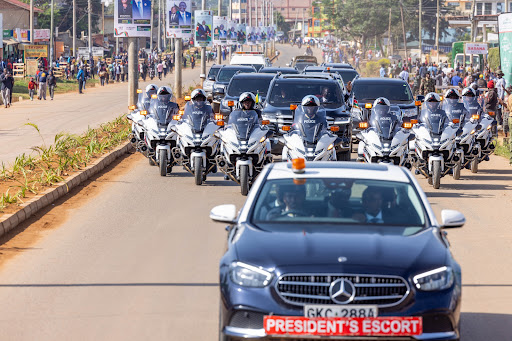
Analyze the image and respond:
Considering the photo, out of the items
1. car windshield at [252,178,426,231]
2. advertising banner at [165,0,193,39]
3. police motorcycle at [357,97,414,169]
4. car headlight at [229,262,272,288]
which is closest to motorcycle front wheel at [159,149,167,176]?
police motorcycle at [357,97,414,169]

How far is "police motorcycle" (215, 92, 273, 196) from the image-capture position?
54.1 ft

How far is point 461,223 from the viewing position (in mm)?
7160

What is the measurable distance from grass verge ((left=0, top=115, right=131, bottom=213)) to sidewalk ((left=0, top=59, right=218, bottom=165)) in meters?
1.28

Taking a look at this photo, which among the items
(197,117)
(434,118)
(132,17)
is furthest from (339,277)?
(132,17)

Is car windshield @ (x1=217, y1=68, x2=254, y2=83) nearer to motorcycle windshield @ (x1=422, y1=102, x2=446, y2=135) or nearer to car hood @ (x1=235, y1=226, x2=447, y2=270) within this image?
motorcycle windshield @ (x1=422, y1=102, x2=446, y2=135)

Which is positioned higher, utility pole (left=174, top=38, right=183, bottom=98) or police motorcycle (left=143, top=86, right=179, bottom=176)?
utility pole (left=174, top=38, right=183, bottom=98)

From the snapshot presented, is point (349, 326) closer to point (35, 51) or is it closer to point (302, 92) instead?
point (302, 92)

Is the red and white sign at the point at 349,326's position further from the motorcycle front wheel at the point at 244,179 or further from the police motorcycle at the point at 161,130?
the police motorcycle at the point at 161,130

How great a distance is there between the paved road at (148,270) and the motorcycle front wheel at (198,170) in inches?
29.7

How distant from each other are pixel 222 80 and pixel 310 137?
Result: 906 inches

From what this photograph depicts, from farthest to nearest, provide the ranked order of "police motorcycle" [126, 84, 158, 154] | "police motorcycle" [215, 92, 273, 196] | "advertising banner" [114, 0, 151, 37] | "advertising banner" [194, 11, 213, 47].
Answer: "advertising banner" [194, 11, 213, 47] → "advertising banner" [114, 0, 151, 37] → "police motorcycle" [126, 84, 158, 154] → "police motorcycle" [215, 92, 273, 196]

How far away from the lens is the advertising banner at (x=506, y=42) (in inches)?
1297

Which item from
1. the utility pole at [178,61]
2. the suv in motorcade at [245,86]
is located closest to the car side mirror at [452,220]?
the suv in motorcade at [245,86]

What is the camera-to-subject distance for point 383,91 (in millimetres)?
26078
